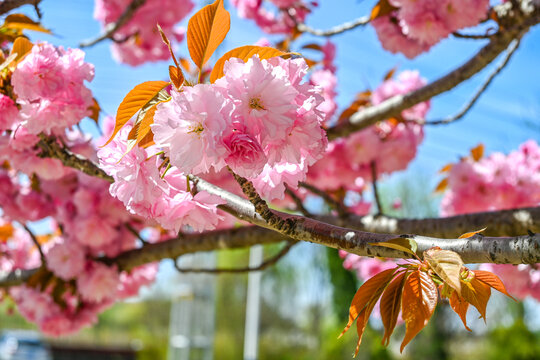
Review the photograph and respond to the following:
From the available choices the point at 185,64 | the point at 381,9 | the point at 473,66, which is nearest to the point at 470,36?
the point at 473,66

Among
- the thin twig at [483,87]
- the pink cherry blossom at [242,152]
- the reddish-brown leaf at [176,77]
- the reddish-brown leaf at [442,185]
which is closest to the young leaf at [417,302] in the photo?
the pink cherry blossom at [242,152]

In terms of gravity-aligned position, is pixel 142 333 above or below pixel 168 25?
below

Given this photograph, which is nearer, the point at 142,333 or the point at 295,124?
the point at 295,124

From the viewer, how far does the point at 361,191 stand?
2.09 m

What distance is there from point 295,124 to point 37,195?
4.03 ft

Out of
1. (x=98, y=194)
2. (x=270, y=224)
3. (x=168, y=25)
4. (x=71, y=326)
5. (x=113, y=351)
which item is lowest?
(x=113, y=351)

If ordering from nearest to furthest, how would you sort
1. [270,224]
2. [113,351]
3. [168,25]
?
[270,224] → [168,25] → [113,351]

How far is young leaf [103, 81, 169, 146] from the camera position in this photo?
53cm

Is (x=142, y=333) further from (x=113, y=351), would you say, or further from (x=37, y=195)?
(x=37, y=195)

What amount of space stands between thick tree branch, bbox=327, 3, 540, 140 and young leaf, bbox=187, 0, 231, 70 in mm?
828

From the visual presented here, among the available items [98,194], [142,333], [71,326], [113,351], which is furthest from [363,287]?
[142,333]

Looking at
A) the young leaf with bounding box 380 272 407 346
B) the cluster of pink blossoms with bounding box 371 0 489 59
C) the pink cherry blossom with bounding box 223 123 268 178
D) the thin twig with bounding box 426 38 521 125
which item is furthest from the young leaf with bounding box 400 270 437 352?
the thin twig with bounding box 426 38 521 125

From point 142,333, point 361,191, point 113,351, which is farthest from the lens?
point 142,333

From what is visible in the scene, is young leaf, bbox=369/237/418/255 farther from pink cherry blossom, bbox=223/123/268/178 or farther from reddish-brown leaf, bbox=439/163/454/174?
reddish-brown leaf, bbox=439/163/454/174
